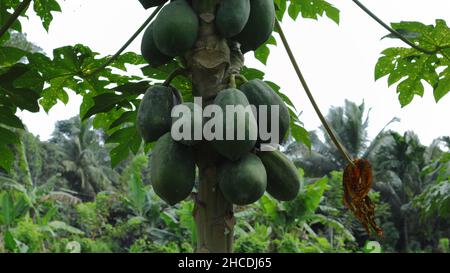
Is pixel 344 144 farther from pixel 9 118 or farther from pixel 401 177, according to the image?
pixel 9 118

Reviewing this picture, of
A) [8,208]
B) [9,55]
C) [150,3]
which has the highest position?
[8,208]

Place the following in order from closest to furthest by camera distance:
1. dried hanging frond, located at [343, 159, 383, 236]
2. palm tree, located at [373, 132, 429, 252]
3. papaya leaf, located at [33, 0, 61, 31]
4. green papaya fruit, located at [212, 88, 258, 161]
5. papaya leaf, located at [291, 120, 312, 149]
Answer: green papaya fruit, located at [212, 88, 258, 161], dried hanging frond, located at [343, 159, 383, 236], papaya leaf, located at [291, 120, 312, 149], papaya leaf, located at [33, 0, 61, 31], palm tree, located at [373, 132, 429, 252]

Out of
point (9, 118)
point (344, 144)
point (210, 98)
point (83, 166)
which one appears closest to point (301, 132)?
point (210, 98)

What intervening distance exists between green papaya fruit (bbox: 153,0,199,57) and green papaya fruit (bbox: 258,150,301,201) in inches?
12.6

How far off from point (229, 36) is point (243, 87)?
0.44 ft

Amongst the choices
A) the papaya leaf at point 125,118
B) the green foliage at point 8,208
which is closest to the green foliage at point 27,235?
the green foliage at point 8,208

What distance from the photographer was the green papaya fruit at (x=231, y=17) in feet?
4.10

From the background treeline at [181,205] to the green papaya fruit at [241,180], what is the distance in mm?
8595

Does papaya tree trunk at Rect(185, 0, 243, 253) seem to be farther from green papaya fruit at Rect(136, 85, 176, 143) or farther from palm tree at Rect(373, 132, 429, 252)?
palm tree at Rect(373, 132, 429, 252)

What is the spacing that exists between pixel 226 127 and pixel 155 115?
0.22m

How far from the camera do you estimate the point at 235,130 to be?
1148mm

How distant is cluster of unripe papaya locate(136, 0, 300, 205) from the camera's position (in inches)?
46.1

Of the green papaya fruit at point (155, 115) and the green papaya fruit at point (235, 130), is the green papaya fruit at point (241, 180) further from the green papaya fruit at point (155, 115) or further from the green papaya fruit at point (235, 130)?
the green papaya fruit at point (155, 115)

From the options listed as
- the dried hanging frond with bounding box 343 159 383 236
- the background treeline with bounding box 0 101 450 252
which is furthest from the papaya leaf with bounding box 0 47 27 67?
the background treeline with bounding box 0 101 450 252
